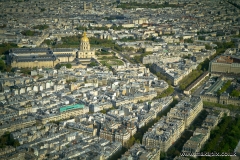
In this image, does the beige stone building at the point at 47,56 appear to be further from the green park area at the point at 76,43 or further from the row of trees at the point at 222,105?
the row of trees at the point at 222,105

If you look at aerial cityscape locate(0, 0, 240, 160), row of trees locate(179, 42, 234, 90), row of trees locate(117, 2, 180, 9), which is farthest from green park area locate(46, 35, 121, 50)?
row of trees locate(117, 2, 180, 9)

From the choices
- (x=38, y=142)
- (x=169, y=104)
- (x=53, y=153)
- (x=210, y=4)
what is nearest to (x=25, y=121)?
(x=38, y=142)

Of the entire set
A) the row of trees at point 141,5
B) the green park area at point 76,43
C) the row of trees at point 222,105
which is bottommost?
the row of trees at point 222,105

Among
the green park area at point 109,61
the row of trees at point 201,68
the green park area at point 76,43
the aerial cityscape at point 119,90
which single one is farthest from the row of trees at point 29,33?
the row of trees at point 201,68

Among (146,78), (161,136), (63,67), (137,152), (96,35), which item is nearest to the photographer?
(137,152)

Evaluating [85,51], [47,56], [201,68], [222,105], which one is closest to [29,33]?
[85,51]

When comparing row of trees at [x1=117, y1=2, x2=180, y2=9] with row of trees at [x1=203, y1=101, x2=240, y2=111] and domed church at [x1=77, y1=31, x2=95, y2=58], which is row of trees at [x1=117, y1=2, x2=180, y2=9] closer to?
domed church at [x1=77, y1=31, x2=95, y2=58]

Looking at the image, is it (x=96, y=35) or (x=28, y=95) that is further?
(x=96, y=35)

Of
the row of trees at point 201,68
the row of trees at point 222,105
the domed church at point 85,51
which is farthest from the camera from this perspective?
the domed church at point 85,51

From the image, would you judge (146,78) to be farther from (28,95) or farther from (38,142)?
(38,142)
